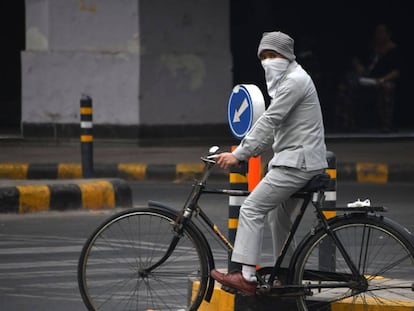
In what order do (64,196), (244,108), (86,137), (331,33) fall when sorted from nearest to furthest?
1. (244,108)
2. (64,196)
3. (86,137)
4. (331,33)

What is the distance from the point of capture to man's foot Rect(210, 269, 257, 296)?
21.4 ft

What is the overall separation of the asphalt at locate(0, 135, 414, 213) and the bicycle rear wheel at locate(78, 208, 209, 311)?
468 centimetres

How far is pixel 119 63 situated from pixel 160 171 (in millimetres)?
3294

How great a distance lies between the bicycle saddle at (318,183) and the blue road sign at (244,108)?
1.92 feet

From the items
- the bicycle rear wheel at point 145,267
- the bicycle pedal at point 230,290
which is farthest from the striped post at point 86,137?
the bicycle pedal at point 230,290

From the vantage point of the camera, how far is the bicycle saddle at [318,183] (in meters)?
6.51

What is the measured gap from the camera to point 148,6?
1784 centimetres

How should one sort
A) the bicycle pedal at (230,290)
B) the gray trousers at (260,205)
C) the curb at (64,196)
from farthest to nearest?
the curb at (64,196), the bicycle pedal at (230,290), the gray trousers at (260,205)

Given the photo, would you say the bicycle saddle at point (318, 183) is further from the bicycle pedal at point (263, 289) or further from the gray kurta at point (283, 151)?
the bicycle pedal at point (263, 289)

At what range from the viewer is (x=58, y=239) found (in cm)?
1035

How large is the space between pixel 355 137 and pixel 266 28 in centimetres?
339

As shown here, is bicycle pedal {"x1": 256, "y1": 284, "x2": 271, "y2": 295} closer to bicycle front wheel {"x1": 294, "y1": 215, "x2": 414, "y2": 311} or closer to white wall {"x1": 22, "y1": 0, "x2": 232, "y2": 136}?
bicycle front wheel {"x1": 294, "y1": 215, "x2": 414, "y2": 311}

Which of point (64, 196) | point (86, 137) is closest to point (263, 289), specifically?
point (64, 196)

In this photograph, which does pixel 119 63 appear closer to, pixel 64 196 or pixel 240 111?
pixel 64 196
